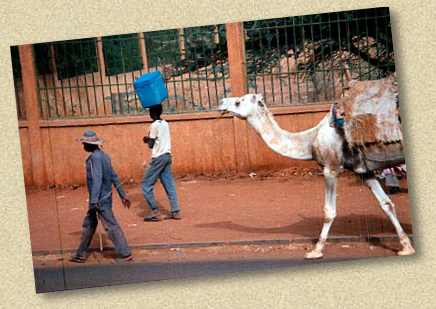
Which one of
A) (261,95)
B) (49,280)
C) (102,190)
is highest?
(261,95)

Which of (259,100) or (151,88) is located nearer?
(259,100)

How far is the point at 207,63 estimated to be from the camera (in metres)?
14.1

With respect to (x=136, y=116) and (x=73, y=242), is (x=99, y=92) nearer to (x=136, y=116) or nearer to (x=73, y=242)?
(x=136, y=116)

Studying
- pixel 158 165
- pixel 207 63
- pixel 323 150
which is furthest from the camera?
pixel 207 63

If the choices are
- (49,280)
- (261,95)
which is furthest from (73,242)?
(261,95)

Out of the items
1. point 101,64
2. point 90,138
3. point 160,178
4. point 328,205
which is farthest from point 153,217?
point 328,205

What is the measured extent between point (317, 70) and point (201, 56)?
4.21 ft

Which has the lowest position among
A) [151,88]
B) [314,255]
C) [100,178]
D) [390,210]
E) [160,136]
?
[314,255]

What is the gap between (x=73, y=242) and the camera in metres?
13.3

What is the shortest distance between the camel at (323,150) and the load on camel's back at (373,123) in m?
0.03

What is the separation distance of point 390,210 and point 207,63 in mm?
2733

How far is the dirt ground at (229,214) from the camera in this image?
13.3 meters

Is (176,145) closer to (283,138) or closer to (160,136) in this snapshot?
(160,136)

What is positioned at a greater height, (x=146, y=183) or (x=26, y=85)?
(x=26, y=85)
